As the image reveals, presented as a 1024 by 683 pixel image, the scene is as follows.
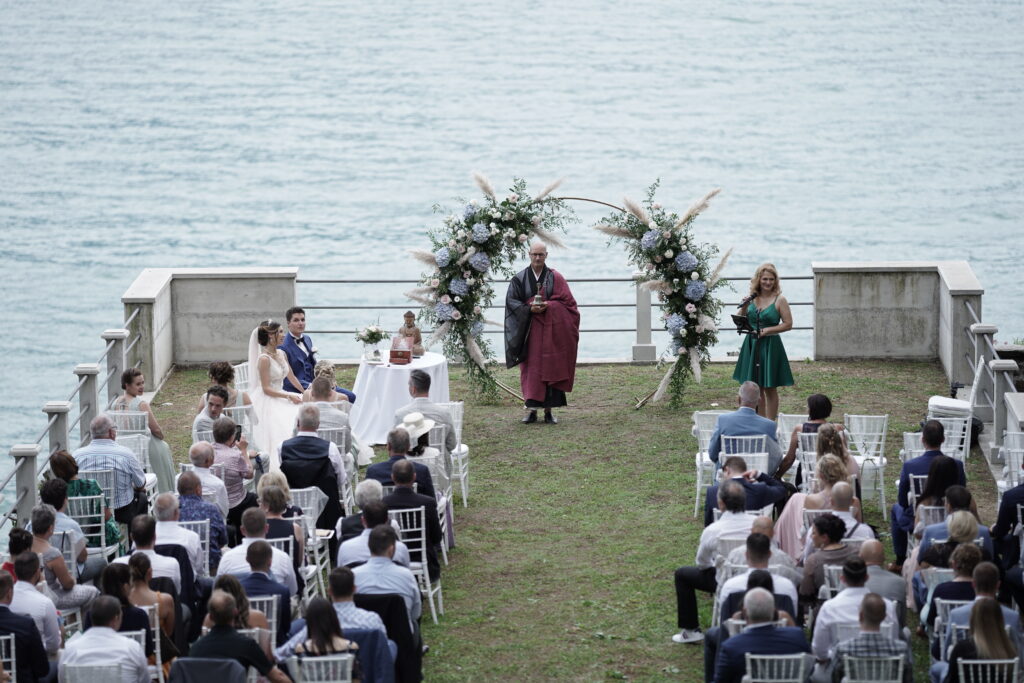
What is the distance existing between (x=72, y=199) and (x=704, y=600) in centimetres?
5974

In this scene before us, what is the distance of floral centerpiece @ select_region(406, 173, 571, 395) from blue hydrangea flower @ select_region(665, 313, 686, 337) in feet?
4.75

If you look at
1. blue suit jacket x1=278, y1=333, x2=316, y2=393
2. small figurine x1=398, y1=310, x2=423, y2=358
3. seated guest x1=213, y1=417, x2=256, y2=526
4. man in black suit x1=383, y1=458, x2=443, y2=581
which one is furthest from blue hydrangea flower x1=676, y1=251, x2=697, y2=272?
man in black suit x1=383, y1=458, x2=443, y2=581

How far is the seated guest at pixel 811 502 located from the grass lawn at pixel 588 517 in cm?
80

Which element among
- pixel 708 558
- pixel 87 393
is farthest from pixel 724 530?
pixel 87 393

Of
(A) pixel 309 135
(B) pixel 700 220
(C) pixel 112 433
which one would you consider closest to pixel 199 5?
(A) pixel 309 135

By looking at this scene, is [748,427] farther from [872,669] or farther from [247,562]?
[247,562]

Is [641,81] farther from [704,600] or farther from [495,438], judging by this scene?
[704,600]

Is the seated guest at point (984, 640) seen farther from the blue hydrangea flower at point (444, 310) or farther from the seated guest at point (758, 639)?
the blue hydrangea flower at point (444, 310)

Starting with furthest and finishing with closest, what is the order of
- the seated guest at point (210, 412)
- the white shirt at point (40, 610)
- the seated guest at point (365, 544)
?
the seated guest at point (210, 412) < the seated guest at point (365, 544) < the white shirt at point (40, 610)

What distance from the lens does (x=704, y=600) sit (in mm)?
10469

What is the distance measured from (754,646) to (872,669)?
23.4 inches

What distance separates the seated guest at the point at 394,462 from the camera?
1059 cm

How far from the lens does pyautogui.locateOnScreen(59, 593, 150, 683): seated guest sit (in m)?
7.64

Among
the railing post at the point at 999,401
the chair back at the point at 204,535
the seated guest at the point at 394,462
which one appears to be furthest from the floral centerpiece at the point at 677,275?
the chair back at the point at 204,535
